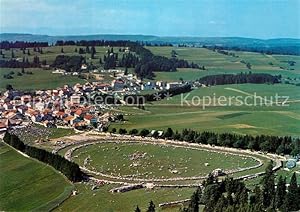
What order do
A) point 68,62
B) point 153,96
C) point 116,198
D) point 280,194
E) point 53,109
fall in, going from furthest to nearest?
point 68,62, point 153,96, point 53,109, point 116,198, point 280,194

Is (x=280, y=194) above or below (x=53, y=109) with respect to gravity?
above

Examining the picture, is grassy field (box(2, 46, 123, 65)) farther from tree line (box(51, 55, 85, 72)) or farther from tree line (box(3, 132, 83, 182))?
tree line (box(3, 132, 83, 182))

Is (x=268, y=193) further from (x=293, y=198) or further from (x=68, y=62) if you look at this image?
(x=68, y=62)

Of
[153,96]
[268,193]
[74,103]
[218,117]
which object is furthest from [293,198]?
[153,96]

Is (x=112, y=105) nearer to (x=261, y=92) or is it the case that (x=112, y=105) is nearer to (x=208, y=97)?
(x=208, y=97)

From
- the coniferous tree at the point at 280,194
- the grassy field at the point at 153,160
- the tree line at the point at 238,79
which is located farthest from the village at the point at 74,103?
the coniferous tree at the point at 280,194

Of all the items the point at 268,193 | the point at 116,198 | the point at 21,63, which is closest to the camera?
the point at 268,193

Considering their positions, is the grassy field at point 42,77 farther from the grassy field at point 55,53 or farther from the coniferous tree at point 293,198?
the coniferous tree at point 293,198
